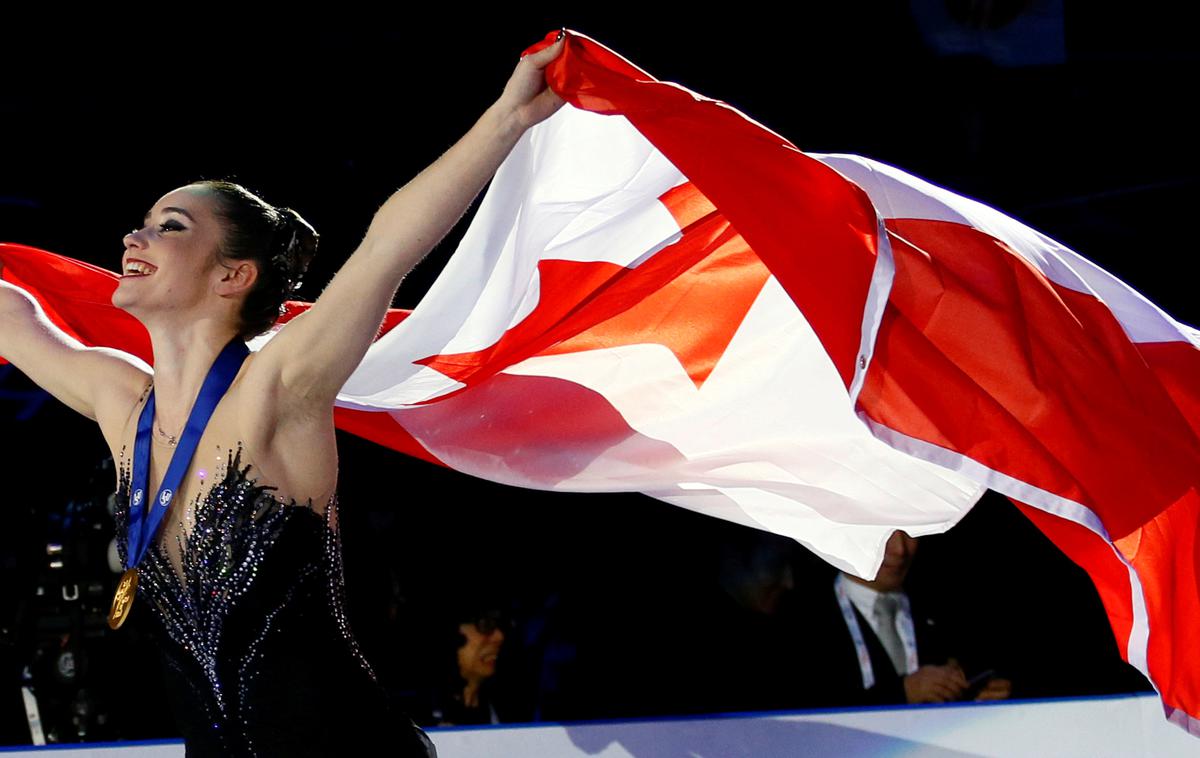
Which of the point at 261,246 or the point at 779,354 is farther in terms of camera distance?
the point at 779,354

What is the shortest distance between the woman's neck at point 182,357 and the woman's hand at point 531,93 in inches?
21.5

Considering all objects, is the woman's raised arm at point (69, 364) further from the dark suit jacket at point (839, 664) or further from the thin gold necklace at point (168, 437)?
the dark suit jacket at point (839, 664)

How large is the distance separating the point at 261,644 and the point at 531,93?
83 centimetres

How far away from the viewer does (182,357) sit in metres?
1.84

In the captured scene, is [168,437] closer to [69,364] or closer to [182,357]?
[182,357]

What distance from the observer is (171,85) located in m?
3.91

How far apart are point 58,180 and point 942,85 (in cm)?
295

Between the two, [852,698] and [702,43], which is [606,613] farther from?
[702,43]

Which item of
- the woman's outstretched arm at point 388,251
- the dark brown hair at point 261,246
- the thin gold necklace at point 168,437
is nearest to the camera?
the woman's outstretched arm at point 388,251

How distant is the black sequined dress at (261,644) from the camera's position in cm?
168

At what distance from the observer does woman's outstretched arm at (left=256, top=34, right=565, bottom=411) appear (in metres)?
1.64

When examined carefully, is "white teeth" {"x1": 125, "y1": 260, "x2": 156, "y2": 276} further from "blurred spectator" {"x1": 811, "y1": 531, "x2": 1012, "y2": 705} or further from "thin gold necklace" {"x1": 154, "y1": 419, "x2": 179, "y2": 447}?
"blurred spectator" {"x1": 811, "y1": 531, "x2": 1012, "y2": 705}

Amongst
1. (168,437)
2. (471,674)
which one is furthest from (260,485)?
(471,674)

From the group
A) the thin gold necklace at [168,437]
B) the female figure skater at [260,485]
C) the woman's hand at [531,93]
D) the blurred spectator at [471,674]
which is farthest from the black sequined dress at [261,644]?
the blurred spectator at [471,674]
